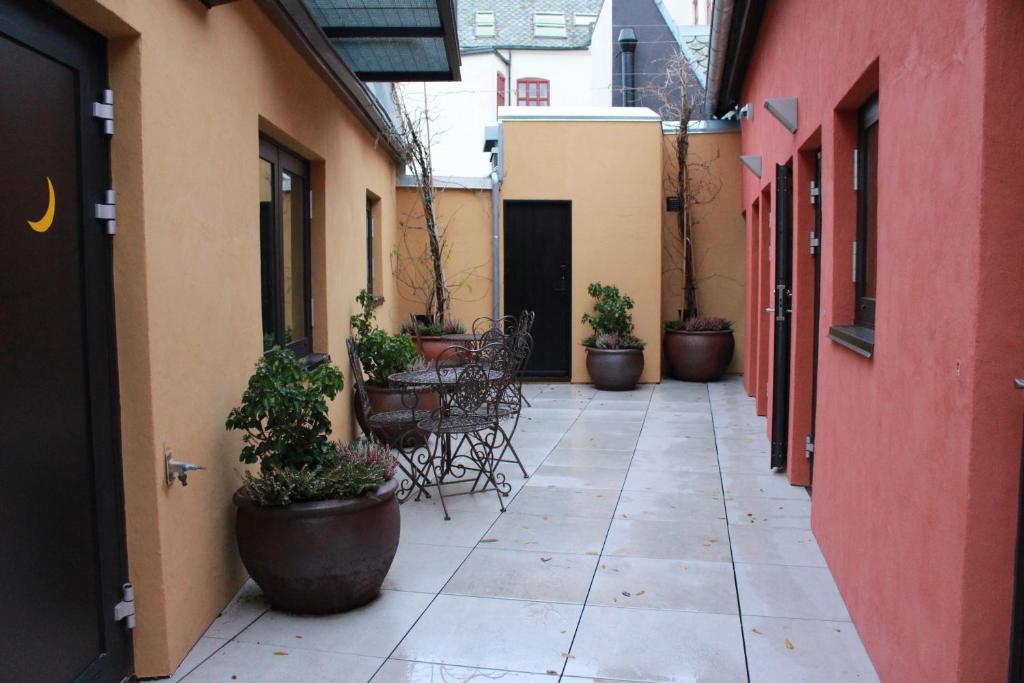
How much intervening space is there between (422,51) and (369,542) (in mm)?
4094

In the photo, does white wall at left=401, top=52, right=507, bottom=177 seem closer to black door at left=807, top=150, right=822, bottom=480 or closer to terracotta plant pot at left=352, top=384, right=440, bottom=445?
terracotta plant pot at left=352, top=384, right=440, bottom=445

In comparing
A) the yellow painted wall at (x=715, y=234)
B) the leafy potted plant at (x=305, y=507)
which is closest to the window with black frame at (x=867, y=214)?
the leafy potted plant at (x=305, y=507)

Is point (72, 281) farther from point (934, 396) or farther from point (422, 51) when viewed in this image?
point (422, 51)

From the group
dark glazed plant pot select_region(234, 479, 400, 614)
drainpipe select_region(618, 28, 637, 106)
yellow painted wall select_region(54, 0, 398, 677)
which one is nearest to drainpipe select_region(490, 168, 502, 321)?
yellow painted wall select_region(54, 0, 398, 677)

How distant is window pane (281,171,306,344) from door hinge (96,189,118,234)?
239 cm

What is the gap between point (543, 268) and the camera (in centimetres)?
1066

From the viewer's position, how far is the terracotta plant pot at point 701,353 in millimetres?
10445

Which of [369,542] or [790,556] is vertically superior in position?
[369,542]

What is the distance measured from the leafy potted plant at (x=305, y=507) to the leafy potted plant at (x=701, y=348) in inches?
286

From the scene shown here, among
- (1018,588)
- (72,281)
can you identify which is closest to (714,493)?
(1018,588)

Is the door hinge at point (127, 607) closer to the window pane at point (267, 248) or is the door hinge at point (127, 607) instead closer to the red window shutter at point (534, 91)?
the window pane at point (267, 248)

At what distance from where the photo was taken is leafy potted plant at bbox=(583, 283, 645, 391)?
9.91m

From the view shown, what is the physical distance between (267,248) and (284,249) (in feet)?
1.12

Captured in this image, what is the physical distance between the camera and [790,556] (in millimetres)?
4191
